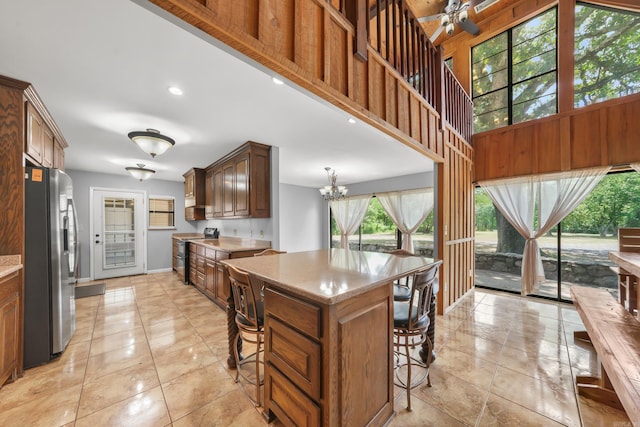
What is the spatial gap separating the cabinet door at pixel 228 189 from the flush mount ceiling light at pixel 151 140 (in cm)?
112

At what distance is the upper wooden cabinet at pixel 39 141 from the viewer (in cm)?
210

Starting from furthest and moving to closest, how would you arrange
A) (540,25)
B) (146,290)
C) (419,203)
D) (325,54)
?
(419,203), (146,290), (540,25), (325,54)

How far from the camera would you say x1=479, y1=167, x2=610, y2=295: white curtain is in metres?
3.33

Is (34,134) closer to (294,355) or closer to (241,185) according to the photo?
(241,185)

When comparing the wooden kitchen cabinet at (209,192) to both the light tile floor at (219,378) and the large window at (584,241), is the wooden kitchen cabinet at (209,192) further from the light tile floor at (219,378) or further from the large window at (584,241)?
the large window at (584,241)

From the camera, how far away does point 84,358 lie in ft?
7.35

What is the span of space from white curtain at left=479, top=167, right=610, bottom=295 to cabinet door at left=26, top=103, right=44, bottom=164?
19.5 ft

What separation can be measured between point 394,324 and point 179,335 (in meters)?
2.46

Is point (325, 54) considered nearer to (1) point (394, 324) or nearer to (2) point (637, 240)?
(1) point (394, 324)

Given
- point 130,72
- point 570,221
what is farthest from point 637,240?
point 130,72

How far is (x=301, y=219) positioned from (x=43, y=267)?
17.3 feet

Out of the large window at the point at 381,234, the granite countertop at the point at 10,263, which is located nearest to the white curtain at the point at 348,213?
the large window at the point at 381,234

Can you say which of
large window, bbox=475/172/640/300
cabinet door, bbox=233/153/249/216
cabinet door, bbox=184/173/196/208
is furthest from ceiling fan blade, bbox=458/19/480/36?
cabinet door, bbox=184/173/196/208

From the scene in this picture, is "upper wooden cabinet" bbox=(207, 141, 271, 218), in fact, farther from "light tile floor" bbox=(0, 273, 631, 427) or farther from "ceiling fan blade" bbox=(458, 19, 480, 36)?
"ceiling fan blade" bbox=(458, 19, 480, 36)
